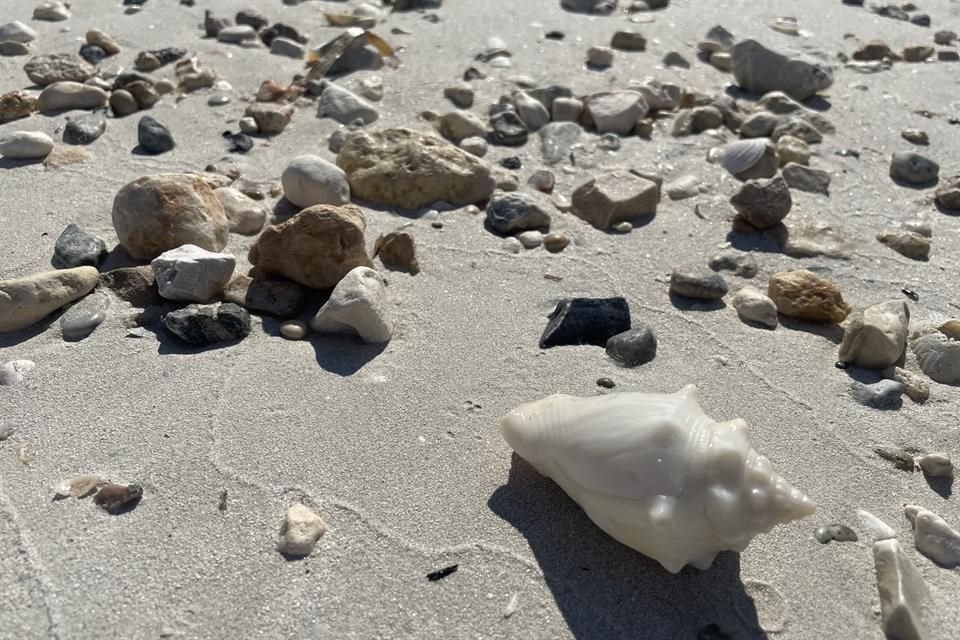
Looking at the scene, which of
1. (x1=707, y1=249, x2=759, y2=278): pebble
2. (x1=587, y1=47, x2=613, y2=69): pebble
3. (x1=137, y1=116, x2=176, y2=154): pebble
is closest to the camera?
(x1=707, y1=249, x2=759, y2=278): pebble

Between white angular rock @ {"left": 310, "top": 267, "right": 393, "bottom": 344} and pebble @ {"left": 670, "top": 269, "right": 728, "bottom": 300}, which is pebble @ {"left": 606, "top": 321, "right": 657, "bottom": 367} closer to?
pebble @ {"left": 670, "top": 269, "right": 728, "bottom": 300}

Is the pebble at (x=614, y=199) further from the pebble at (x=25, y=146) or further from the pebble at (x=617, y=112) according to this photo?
the pebble at (x=25, y=146)

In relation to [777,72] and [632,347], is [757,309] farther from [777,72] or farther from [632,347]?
[777,72]

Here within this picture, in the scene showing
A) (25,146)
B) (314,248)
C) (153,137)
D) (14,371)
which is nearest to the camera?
(14,371)

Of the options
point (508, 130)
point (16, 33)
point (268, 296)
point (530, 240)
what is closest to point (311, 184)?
point (268, 296)

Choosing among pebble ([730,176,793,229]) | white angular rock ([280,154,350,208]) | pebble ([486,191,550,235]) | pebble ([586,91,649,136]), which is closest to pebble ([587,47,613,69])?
pebble ([586,91,649,136])

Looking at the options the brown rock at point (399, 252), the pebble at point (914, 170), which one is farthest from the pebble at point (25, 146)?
the pebble at point (914, 170)

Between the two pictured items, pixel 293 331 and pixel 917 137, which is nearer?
pixel 293 331

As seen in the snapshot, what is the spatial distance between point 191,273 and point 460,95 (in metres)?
1.94

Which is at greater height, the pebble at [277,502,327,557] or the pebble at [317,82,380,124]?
the pebble at [277,502,327,557]

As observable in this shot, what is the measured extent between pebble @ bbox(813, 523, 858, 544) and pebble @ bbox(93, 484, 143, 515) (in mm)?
1458

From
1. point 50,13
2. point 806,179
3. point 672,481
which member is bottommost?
point 50,13

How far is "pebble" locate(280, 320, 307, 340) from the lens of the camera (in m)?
2.47

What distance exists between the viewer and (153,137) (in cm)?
349
